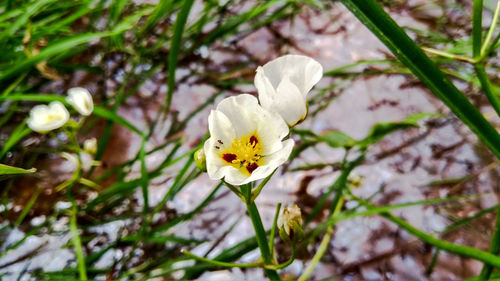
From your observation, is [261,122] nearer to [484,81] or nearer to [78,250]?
[484,81]

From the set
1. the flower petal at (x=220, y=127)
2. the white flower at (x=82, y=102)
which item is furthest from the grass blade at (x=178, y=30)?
the flower petal at (x=220, y=127)

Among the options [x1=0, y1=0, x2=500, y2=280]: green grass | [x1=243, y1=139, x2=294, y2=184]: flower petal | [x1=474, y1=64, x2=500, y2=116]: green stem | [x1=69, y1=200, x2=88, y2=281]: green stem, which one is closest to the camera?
[x1=243, y1=139, x2=294, y2=184]: flower petal

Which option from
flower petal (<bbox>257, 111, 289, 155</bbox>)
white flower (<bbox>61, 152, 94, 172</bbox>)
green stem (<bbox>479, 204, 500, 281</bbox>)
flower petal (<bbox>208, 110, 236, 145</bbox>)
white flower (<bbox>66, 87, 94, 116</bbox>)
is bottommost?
green stem (<bbox>479, 204, 500, 281</bbox>)

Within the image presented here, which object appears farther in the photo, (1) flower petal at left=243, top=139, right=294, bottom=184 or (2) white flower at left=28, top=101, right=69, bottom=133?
(2) white flower at left=28, top=101, right=69, bottom=133

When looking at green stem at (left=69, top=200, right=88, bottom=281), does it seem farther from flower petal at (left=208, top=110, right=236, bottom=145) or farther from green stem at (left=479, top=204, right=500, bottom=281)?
green stem at (left=479, top=204, right=500, bottom=281)

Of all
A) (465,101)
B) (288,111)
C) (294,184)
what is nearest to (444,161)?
(294,184)

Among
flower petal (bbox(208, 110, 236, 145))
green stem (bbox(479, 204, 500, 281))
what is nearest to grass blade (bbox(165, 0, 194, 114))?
flower petal (bbox(208, 110, 236, 145))

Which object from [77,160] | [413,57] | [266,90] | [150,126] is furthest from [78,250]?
[413,57]
